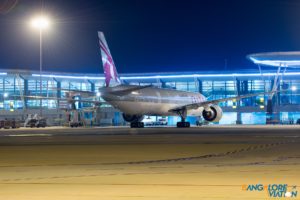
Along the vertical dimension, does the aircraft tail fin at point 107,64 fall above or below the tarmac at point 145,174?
above

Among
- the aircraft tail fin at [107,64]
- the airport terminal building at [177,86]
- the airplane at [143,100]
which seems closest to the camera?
the airplane at [143,100]

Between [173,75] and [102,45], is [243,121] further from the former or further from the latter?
[102,45]

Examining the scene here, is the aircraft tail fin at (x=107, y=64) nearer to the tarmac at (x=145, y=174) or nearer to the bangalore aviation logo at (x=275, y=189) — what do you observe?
the tarmac at (x=145, y=174)

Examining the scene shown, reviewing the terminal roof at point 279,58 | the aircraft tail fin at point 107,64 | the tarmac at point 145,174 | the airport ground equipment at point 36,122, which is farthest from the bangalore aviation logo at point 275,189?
the terminal roof at point 279,58

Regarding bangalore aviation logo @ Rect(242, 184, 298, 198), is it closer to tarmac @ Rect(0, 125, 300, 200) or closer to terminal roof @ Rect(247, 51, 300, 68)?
tarmac @ Rect(0, 125, 300, 200)

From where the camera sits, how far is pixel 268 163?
2162 cm

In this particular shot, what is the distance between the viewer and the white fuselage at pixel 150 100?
65.6m

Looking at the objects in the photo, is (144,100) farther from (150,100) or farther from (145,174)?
(145,174)

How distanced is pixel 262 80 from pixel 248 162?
106310 mm

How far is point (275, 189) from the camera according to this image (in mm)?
13906

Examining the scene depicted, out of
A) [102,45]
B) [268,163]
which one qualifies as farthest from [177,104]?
[268,163]

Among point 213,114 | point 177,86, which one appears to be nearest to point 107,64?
point 213,114

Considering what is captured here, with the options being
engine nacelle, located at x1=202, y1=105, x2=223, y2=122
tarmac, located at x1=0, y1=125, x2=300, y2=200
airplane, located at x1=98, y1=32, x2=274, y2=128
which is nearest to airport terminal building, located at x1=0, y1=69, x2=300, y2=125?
airplane, located at x1=98, y1=32, x2=274, y2=128

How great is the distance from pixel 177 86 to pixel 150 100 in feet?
203
